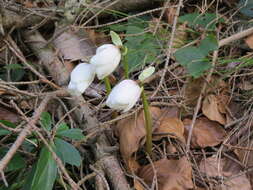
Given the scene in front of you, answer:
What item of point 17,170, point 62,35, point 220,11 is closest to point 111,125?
point 17,170

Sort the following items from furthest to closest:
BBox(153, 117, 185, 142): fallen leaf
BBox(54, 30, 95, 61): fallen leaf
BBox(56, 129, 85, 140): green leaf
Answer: BBox(54, 30, 95, 61): fallen leaf → BBox(153, 117, 185, 142): fallen leaf → BBox(56, 129, 85, 140): green leaf

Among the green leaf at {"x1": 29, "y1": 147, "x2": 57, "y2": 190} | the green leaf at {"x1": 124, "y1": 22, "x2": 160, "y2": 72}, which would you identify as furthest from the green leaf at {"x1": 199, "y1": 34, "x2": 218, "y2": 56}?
the green leaf at {"x1": 29, "y1": 147, "x2": 57, "y2": 190}

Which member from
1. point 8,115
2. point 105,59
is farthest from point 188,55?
point 8,115

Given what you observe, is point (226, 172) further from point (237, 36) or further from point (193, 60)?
point (237, 36)

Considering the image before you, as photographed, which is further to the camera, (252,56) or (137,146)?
(252,56)

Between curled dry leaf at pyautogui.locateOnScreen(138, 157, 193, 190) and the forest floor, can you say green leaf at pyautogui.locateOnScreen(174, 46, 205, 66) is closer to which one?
the forest floor

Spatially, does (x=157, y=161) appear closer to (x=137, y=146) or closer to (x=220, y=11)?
(x=137, y=146)
